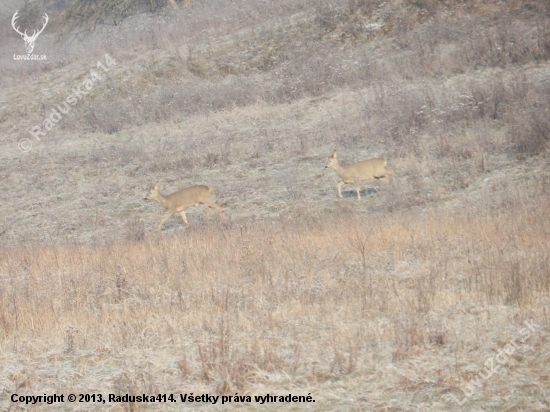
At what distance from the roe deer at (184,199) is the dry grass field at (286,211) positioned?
45 centimetres

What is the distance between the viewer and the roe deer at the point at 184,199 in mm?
15242

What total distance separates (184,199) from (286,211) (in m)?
2.15

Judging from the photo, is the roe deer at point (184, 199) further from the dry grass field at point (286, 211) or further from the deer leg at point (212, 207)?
the dry grass field at point (286, 211)

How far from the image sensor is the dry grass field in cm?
629

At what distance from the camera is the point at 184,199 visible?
1527 centimetres

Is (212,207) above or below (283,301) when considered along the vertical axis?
below

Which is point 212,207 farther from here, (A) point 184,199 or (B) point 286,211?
(B) point 286,211

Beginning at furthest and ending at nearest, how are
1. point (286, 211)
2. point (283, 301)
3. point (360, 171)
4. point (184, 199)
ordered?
1. point (360, 171)
2. point (286, 211)
3. point (184, 199)
4. point (283, 301)

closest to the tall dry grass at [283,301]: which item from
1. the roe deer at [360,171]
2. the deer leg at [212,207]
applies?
the deer leg at [212,207]

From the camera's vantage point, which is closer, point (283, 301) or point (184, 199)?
point (283, 301)

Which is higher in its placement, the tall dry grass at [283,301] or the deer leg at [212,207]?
the tall dry grass at [283,301]

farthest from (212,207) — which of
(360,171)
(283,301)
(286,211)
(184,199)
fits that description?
(283,301)

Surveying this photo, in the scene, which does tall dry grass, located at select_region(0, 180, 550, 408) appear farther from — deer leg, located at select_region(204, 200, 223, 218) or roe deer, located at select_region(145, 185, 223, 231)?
deer leg, located at select_region(204, 200, 223, 218)

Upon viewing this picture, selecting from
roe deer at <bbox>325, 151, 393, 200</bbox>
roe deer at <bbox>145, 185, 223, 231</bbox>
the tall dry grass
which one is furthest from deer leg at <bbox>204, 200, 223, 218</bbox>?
the tall dry grass
